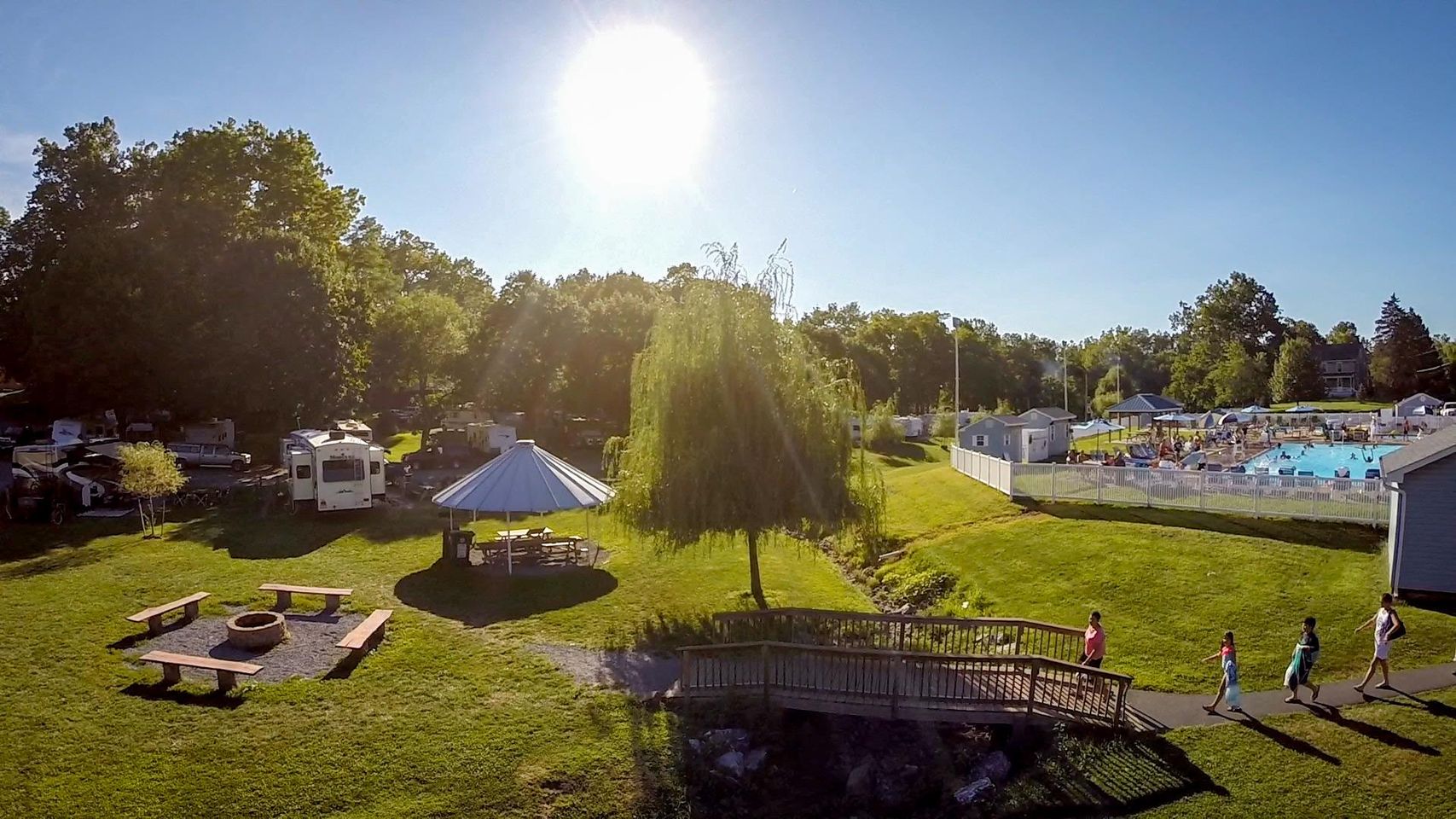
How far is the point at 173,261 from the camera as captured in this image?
36062mm

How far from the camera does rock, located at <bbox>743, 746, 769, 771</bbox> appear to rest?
470 inches

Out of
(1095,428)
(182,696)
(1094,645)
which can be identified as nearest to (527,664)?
(182,696)

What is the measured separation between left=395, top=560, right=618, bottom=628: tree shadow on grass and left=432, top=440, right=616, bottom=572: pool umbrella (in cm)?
99

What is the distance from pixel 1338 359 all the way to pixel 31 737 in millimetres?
110897

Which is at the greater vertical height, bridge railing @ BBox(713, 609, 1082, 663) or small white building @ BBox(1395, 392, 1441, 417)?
small white building @ BBox(1395, 392, 1441, 417)

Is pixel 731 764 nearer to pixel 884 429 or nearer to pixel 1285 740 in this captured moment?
pixel 1285 740

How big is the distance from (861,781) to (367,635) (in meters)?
8.83

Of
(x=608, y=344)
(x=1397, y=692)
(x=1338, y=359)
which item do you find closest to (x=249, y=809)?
(x=1397, y=692)

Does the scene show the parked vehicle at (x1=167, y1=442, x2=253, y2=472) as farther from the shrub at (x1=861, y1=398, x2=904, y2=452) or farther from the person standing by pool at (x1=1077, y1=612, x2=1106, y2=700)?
the person standing by pool at (x1=1077, y1=612, x2=1106, y2=700)

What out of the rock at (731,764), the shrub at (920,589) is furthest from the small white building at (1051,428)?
the rock at (731,764)

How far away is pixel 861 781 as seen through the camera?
1203 cm

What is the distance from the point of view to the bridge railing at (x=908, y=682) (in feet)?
40.2

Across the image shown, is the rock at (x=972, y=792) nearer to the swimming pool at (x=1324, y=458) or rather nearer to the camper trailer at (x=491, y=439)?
the swimming pool at (x=1324, y=458)

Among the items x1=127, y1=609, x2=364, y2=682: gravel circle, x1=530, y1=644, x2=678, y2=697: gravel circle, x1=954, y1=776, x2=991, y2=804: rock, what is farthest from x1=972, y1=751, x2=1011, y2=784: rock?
x1=127, y1=609, x2=364, y2=682: gravel circle
